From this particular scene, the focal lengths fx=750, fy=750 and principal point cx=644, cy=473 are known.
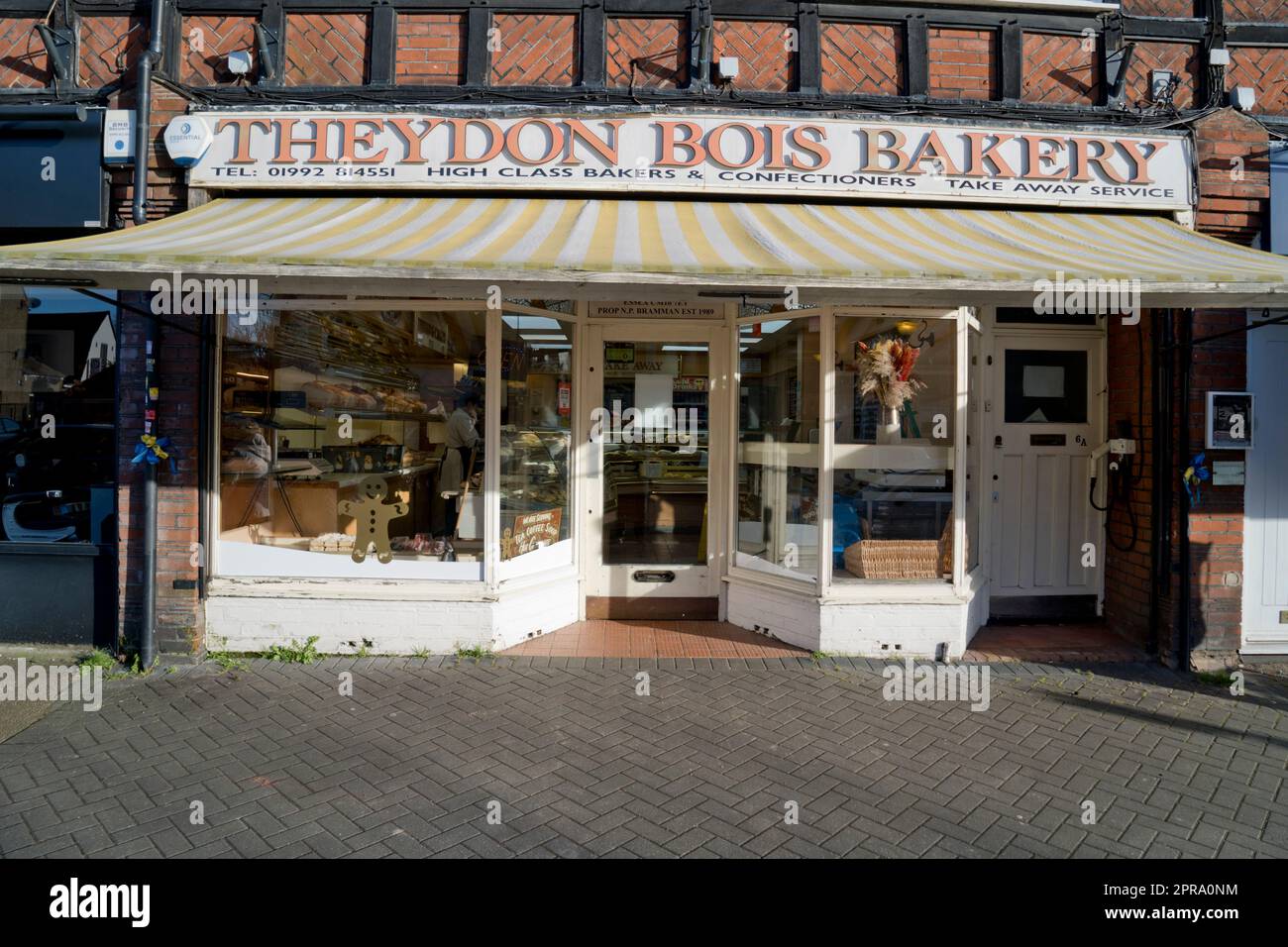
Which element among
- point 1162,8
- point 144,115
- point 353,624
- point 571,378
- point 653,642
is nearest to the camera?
point 144,115

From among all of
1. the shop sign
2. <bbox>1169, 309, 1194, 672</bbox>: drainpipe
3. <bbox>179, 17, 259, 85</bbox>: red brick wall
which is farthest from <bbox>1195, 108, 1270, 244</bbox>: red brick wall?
<bbox>179, 17, 259, 85</bbox>: red brick wall

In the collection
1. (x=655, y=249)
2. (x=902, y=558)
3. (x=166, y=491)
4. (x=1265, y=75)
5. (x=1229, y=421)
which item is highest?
(x=1265, y=75)

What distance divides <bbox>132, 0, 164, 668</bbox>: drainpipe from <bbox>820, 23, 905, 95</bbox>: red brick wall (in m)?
4.97

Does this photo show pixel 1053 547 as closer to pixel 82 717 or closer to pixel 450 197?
pixel 450 197

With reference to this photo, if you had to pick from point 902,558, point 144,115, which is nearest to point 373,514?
point 144,115

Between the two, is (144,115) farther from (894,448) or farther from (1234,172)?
(1234,172)

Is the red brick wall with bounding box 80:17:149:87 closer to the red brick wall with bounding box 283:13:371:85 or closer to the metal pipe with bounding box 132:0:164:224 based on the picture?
the metal pipe with bounding box 132:0:164:224

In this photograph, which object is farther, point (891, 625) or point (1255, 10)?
point (1255, 10)

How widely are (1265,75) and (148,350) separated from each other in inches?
340

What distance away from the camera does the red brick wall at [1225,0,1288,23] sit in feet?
19.0

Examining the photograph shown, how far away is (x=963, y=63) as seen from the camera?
19.0ft

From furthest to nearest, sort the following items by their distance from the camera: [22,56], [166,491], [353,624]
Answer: [22,56] → [353,624] → [166,491]

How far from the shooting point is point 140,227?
4988 millimetres

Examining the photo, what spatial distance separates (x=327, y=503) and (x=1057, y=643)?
19.4 ft
